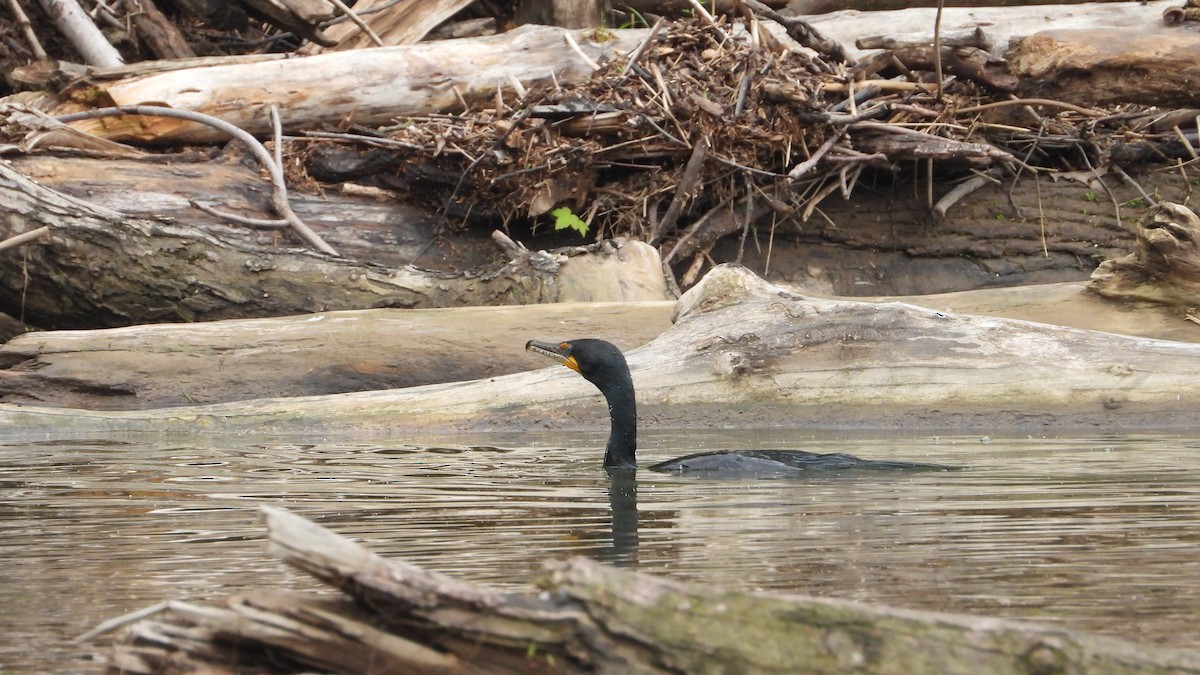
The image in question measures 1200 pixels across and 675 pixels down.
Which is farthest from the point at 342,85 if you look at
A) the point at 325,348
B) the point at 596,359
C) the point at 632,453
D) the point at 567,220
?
the point at 632,453

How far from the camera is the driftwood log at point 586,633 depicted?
7.82 feet

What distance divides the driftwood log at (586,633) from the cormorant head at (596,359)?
5.03 meters

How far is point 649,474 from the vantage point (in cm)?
682

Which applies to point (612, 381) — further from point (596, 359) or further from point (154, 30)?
point (154, 30)

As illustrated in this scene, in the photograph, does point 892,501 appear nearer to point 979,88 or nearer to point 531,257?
point 531,257

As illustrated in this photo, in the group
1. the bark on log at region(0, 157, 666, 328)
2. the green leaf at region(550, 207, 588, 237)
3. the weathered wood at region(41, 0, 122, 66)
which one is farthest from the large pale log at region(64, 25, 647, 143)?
the bark on log at region(0, 157, 666, 328)

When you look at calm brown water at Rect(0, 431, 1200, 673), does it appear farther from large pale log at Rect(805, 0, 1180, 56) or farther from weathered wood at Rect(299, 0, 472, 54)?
weathered wood at Rect(299, 0, 472, 54)

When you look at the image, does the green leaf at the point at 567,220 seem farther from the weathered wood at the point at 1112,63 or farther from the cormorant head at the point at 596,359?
the cormorant head at the point at 596,359

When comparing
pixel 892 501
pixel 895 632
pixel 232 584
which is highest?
pixel 895 632

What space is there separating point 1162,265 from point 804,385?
2463 mm

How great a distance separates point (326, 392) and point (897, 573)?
6200 millimetres

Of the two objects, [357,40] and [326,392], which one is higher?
[357,40]

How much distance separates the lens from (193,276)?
428 inches

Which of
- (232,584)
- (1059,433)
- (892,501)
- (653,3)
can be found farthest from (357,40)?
(232,584)
